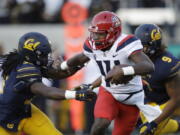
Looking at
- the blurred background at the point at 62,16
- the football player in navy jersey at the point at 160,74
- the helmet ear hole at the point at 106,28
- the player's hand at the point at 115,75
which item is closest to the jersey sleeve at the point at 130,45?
Result: the helmet ear hole at the point at 106,28

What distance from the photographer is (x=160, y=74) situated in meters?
7.45

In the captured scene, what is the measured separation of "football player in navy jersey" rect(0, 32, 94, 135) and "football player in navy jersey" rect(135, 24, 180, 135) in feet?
3.83

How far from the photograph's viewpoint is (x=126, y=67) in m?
6.36

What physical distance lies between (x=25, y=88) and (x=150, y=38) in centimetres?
162

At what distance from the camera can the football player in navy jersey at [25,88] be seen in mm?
6602

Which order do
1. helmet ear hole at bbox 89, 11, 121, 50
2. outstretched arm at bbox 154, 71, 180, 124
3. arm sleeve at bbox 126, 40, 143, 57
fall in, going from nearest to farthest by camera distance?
arm sleeve at bbox 126, 40, 143, 57 < helmet ear hole at bbox 89, 11, 121, 50 < outstretched arm at bbox 154, 71, 180, 124

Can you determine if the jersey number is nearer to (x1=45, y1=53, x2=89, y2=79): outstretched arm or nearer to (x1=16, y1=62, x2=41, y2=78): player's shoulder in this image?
(x1=45, y1=53, x2=89, y2=79): outstretched arm

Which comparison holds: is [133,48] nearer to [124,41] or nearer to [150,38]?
[124,41]

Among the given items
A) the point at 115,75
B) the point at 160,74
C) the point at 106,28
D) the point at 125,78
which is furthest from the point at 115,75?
the point at 160,74

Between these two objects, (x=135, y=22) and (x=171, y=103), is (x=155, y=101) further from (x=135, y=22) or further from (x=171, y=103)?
(x=135, y=22)

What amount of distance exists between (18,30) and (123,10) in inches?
93.6

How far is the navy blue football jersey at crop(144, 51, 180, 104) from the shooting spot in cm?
744

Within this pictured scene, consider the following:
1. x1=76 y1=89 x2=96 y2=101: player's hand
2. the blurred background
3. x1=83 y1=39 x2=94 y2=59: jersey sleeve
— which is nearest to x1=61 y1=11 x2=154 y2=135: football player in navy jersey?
x1=83 y1=39 x2=94 y2=59: jersey sleeve

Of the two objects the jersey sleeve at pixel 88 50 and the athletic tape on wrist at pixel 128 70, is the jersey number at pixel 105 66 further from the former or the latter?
the athletic tape on wrist at pixel 128 70
